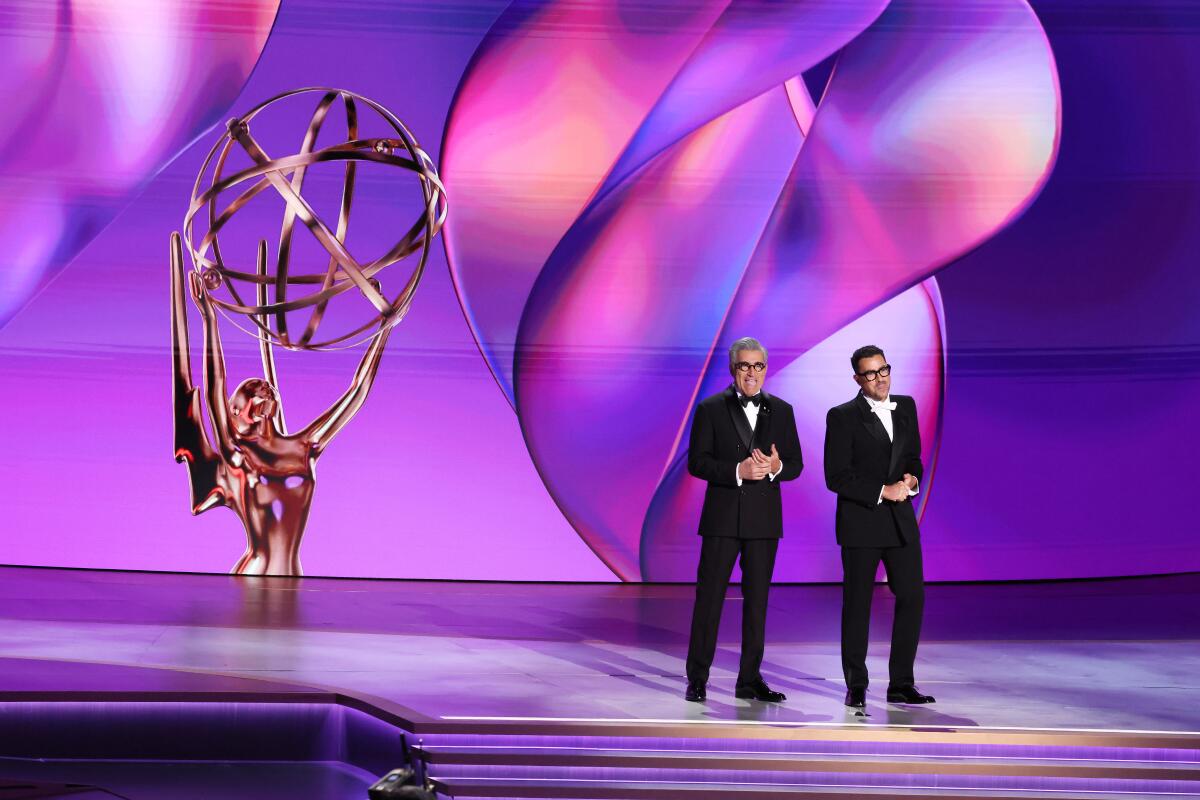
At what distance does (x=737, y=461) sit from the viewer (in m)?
4.54

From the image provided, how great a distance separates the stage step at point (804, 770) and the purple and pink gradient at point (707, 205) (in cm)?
382

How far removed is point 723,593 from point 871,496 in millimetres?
554

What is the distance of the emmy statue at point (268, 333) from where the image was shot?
7578 millimetres

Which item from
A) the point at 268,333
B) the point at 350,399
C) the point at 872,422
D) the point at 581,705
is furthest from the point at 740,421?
the point at 268,333

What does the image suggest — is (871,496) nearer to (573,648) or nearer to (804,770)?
(804,770)

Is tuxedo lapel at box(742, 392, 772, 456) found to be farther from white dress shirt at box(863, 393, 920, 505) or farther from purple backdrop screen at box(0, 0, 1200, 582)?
purple backdrop screen at box(0, 0, 1200, 582)

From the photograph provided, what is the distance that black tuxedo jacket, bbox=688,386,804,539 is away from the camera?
4.51 metres

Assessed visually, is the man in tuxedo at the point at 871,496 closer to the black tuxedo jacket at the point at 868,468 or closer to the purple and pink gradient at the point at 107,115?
the black tuxedo jacket at the point at 868,468

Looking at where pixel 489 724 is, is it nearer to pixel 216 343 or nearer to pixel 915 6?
pixel 216 343

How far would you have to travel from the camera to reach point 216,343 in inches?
305

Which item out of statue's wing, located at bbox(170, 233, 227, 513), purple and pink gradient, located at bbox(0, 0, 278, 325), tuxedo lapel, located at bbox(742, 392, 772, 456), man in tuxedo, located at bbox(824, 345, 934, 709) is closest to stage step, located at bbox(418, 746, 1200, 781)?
man in tuxedo, located at bbox(824, 345, 934, 709)

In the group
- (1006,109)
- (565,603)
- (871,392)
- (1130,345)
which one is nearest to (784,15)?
(1006,109)

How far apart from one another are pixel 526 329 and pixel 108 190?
238 cm

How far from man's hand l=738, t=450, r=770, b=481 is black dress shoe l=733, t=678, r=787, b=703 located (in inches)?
27.0
